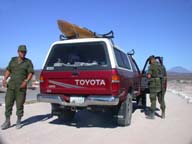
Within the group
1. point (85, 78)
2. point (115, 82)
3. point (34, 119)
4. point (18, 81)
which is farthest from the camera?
point (34, 119)

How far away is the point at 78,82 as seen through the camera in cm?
752

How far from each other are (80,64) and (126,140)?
2232mm

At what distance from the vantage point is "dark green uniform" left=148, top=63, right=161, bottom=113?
9.99m

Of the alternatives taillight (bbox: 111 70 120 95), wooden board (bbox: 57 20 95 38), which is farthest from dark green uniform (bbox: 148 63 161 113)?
taillight (bbox: 111 70 120 95)

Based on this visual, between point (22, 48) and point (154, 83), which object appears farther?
point (154, 83)

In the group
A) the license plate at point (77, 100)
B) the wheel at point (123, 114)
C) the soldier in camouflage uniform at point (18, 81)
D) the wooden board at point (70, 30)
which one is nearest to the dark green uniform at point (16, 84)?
the soldier in camouflage uniform at point (18, 81)

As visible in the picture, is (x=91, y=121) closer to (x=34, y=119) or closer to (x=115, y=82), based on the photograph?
(x=34, y=119)

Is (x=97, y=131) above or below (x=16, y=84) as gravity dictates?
below

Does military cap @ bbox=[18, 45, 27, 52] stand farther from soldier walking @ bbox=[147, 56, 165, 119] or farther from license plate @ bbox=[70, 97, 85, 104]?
soldier walking @ bbox=[147, 56, 165, 119]

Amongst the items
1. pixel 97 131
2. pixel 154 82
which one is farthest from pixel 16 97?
pixel 154 82

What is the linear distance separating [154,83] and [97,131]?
3181 millimetres

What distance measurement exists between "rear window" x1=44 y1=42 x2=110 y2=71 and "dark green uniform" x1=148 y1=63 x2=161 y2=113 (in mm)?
2860

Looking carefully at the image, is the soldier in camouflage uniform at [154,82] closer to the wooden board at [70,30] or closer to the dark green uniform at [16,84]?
the wooden board at [70,30]

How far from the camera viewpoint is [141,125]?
8.71 metres
